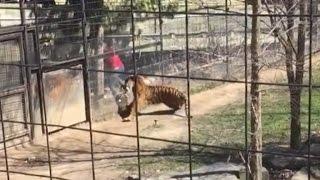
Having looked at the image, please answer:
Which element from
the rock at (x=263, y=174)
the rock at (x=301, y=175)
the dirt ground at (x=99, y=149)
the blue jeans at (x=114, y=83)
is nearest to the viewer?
the rock at (x=263, y=174)

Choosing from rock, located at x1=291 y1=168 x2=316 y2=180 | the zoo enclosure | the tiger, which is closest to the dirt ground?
the tiger

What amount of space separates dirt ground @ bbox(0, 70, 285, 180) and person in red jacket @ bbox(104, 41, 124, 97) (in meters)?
0.61

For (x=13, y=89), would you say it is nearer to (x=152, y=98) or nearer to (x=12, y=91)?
(x=12, y=91)

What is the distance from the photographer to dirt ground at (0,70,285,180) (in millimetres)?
8359

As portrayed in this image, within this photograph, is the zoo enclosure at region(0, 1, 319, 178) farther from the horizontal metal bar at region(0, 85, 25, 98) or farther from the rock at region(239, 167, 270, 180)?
the rock at region(239, 167, 270, 180)

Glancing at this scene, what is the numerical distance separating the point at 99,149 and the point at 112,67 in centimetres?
215

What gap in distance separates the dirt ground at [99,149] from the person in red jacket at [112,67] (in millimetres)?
614

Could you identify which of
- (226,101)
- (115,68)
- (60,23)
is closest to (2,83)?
(60,23)

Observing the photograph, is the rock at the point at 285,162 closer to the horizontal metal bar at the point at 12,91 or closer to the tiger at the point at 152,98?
the tiger at the point at 152,98

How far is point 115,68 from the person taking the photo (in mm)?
10984

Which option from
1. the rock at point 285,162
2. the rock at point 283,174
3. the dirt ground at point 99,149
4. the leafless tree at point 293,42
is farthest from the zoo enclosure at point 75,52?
the rock at point 283,174

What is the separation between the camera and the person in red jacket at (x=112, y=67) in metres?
10.9

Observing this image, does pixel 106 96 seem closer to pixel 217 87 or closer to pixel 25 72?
pixel 25 72

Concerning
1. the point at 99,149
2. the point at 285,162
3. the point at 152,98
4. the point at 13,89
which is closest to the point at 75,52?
the point at 13,89
